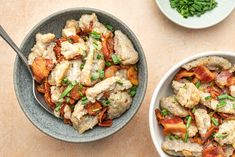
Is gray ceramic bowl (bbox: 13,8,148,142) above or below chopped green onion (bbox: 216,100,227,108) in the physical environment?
above

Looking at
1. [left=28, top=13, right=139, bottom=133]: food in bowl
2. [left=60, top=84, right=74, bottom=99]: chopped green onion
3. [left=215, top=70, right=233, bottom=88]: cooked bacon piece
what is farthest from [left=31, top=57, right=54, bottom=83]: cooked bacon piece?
[left=215, top=70, right=233, bottom=88]: cooked bacon piece

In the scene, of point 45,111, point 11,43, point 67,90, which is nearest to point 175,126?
point 67,90

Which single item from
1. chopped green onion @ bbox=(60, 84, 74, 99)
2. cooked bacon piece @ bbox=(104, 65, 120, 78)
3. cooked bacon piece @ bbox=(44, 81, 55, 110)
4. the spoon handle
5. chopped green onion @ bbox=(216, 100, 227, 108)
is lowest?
chopped green onion @ bbox=(216, 100, 227, 108)

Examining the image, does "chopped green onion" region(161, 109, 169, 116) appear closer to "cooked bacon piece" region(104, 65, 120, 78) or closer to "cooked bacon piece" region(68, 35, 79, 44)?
"cooked bacon piece" region(104, 65, 120, 78)

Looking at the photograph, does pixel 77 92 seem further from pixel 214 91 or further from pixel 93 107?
pixel 214 91

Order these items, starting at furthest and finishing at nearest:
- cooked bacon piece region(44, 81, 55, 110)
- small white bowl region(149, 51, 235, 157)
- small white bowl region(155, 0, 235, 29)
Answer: small white bowl region(155, 0, 235, 29)
cooked bacon piece region(44, 81, 55, 110)
small white bowl region(149, 51, 235, 157)

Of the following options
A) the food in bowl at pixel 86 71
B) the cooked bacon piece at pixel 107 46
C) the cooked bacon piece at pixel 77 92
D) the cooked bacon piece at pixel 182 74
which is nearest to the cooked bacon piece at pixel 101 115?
the food in bowl at pixel 86 71
